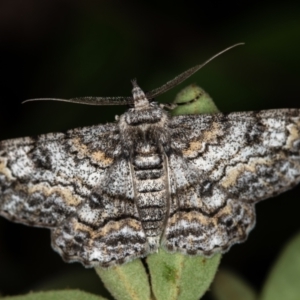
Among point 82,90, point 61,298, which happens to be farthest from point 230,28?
point 61,298

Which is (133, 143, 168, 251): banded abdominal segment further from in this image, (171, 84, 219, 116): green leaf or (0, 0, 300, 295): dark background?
(0, 0, 300, 295): dark background

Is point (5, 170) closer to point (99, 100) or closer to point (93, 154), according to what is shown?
point (93, 154)

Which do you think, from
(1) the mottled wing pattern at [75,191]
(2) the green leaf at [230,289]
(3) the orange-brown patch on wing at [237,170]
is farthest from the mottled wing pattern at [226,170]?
(2) the green leaf at [230,289]

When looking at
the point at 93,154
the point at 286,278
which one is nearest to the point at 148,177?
the point at 93,154

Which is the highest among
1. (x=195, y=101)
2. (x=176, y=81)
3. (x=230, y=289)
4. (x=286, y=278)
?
(x=176, y=81)

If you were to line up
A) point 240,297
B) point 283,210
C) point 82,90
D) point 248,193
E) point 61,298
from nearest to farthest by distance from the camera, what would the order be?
point 61,298
point 248,193
point 240,297
point 283,210
point 82,90

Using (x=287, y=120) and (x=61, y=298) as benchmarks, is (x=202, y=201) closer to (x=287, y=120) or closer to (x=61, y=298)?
(x=287, y=120)

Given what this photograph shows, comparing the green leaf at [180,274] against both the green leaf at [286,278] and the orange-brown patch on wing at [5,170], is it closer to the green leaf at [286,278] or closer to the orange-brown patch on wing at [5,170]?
the green leaf at [286,278]
